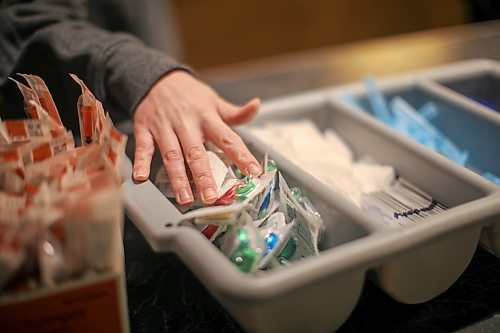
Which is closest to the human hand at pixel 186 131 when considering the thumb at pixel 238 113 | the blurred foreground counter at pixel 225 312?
the thumb at pixel 238 113

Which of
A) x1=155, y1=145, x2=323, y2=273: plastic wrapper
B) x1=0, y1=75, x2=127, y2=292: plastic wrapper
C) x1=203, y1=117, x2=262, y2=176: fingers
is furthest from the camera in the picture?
x1=203, y1=117, x2=262, y2=176: fingers

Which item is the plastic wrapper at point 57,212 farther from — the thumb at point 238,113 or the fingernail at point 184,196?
the thumb at point 238,113

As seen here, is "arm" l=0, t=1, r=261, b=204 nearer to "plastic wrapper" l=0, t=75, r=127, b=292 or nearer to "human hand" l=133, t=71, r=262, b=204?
"human hand" l=133, t=71, r=262, b=204

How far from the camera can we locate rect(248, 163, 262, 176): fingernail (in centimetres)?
62

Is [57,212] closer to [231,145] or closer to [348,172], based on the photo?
[231,145]

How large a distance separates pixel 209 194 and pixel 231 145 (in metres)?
0.09

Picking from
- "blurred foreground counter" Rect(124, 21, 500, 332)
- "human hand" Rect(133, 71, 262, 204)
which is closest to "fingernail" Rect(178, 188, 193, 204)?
"human hand" Rect(133, 71, 262, 204)

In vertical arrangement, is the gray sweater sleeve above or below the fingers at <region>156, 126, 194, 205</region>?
above

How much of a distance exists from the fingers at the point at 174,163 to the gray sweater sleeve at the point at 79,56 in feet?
0.25

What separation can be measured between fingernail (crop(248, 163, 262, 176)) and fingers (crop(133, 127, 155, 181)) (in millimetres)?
116

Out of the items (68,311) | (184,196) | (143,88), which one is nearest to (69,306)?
(68,311)

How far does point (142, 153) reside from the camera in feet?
2.13

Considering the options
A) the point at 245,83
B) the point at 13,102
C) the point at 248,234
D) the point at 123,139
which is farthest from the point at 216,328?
the point at 245,83

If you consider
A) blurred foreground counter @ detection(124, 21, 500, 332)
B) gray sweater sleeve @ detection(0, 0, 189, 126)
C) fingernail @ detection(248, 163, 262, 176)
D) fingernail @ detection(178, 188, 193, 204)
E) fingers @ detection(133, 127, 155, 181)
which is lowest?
blurred foreground counter @ detection(124, 21, 500, 332)
